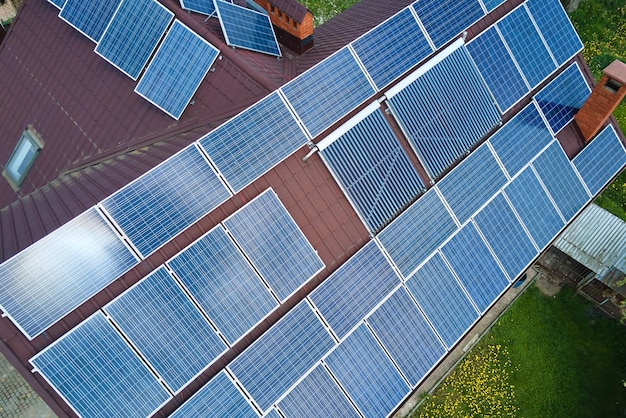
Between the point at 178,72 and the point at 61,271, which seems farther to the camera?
the point at 178,72

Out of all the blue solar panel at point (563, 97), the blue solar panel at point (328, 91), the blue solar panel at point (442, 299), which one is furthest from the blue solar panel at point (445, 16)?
the blue solar panel at point (442, 299)

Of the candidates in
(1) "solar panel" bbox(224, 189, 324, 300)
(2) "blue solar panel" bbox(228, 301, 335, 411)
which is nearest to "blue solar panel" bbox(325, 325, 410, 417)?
(2) "blue solar panel" bbox(228, 301, 335, 411)

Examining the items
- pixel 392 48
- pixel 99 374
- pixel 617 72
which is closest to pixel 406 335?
pixel 99 374

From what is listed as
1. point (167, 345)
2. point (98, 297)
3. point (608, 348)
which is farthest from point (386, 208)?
point (608, 348)

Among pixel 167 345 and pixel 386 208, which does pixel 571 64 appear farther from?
pixel 167 345

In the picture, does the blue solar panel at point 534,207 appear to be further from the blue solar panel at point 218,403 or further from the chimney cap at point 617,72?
the blue solar panel at point 218,403

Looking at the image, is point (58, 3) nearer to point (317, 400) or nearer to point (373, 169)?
point (373, 169)

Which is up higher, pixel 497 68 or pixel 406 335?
pixel 497 68
